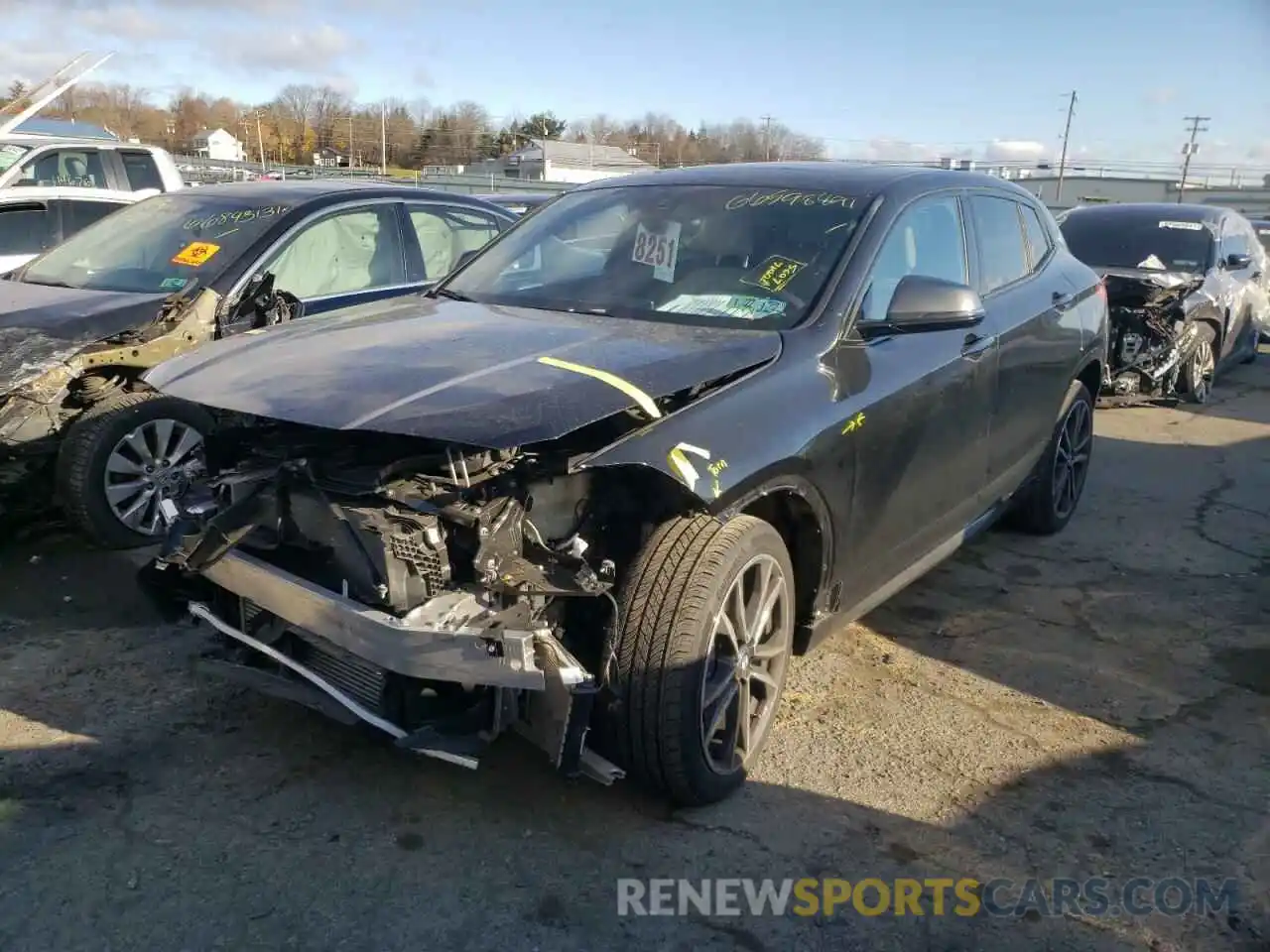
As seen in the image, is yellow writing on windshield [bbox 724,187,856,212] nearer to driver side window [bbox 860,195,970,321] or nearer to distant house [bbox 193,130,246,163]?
driver side window [bbox 860,195,970,321]

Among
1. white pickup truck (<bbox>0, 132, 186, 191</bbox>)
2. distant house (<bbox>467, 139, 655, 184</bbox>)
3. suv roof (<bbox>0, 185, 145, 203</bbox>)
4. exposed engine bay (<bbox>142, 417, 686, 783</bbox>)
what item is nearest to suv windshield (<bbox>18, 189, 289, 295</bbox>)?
suv roof (<bbox>0, 185, 145, 203</bbox>)

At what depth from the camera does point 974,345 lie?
164 inches

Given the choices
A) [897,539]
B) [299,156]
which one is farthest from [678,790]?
[299,156]

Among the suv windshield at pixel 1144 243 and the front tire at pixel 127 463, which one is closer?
the front tire at pixel 127 463

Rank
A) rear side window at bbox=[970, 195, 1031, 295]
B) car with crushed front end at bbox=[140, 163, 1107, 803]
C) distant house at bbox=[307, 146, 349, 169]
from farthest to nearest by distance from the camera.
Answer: distant house at bbox=[307, 146, 349, 169] → rear side window at bbox=[970, 195, 1031, 295] → car with crushed front end at bbox=[140, 163, 1107, 803]

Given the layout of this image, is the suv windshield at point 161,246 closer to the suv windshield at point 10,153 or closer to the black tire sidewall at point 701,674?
the black tire sidewall at point 701,674

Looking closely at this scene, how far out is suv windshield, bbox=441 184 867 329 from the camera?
3.62 metres

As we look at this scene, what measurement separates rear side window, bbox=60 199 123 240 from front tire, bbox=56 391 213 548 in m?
4.78

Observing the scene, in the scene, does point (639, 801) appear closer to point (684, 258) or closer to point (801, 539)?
point (801, 539)

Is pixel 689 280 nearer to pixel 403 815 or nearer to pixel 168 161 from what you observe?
pixel 403 815

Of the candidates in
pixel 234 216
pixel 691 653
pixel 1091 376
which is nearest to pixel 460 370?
pixel 691 653

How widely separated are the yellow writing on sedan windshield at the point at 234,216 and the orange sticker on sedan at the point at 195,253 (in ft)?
0.60

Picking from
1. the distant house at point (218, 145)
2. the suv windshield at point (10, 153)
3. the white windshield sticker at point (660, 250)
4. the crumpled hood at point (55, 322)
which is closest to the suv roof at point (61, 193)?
the suv windshield at point (10, 153)

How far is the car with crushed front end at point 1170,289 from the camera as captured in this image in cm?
914
